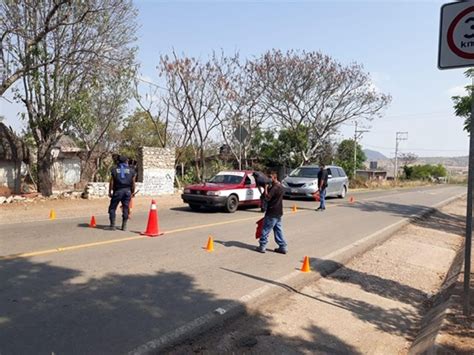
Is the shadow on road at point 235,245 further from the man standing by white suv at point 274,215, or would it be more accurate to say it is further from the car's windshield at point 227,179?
the car's windshield at point 227,179

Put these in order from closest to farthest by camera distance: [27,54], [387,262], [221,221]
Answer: [387,262] → [221,221] → [27,54]

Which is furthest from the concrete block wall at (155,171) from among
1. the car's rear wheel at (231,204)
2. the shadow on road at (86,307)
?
the shadow on road at (86,307)

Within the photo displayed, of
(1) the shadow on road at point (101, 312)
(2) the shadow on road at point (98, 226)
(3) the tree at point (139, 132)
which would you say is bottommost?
(1) the shadow on road at point (101, 312)

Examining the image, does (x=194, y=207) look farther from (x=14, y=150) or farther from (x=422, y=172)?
(x=422, y=172)

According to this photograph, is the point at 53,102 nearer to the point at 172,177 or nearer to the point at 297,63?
the point at 172,177

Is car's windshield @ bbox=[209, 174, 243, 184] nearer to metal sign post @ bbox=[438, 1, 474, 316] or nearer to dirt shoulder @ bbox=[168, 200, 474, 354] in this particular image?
dirt shoulder @ bbox=[168, 200, 474, 354]

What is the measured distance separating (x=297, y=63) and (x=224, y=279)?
27878 mm

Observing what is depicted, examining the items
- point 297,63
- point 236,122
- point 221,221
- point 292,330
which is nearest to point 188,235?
point 221,221

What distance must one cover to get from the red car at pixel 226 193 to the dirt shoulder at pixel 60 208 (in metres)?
2.13

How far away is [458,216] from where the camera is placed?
19344 mm

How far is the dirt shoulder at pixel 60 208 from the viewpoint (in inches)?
481

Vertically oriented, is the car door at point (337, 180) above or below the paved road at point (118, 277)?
above

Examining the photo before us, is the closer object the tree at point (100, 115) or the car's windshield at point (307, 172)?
the tree at point (100, 115)

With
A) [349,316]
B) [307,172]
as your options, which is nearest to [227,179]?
[307,172]
